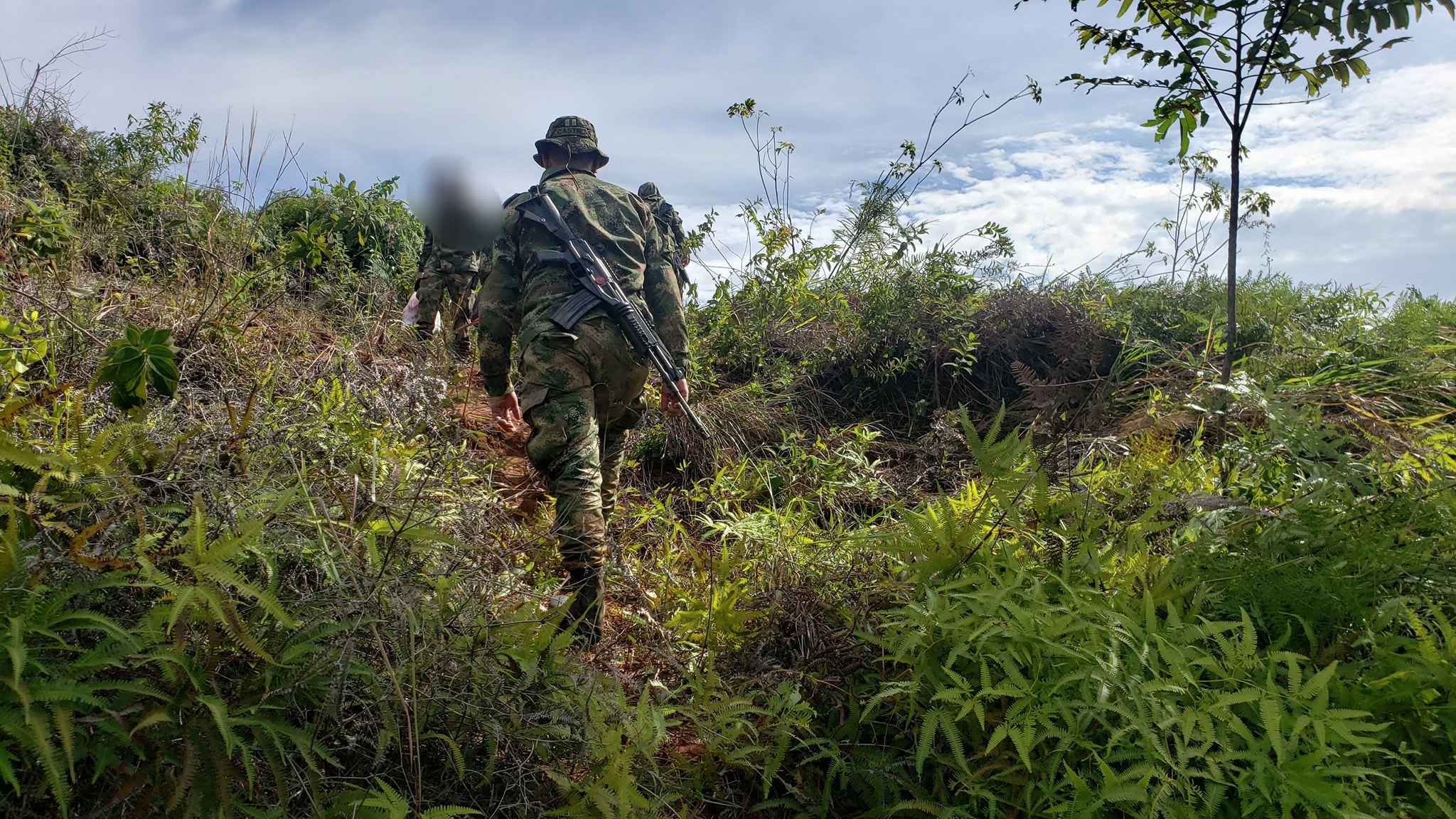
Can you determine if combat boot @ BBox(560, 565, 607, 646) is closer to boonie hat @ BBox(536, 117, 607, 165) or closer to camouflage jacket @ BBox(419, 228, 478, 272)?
boonie hat @ BBox(536, 117, 607, 165)

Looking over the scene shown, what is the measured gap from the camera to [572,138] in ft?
11.8

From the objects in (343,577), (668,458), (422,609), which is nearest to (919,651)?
(422,609)

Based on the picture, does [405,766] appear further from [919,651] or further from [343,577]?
[919,651]

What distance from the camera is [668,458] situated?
460 cm

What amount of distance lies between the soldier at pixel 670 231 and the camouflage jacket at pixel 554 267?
158 mm

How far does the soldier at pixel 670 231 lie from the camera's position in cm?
371

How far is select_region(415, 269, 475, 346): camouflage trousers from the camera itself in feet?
17.0

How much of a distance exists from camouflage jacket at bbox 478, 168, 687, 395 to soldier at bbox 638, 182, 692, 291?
16 cm

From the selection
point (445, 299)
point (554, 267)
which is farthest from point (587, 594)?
point (445, 299)

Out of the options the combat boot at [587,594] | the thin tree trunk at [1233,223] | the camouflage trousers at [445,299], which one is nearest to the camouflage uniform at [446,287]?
the camouflage trousers at [445,299]

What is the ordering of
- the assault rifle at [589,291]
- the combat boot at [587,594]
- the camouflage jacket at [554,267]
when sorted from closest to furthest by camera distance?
the combat boot at [587,594] → the assault rifle at [589,291] → the camouflage jacket at [554,267]

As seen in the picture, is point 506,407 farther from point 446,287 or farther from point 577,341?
point 446,287

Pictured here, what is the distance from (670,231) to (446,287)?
2.24 metres

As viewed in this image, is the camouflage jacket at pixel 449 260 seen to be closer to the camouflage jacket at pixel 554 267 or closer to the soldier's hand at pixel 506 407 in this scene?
the camouflage jacket at pixel 554 267
